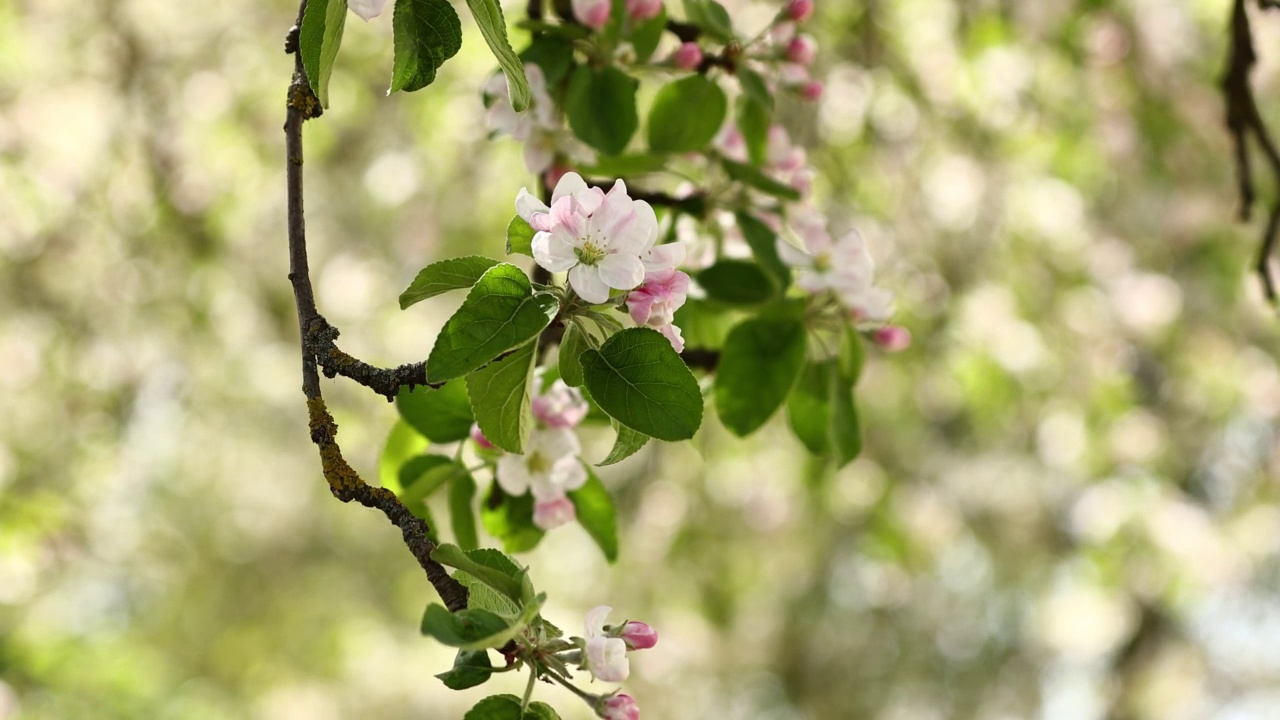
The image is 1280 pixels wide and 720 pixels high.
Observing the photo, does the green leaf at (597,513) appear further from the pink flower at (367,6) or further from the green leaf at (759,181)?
the pink flower at (367,6)

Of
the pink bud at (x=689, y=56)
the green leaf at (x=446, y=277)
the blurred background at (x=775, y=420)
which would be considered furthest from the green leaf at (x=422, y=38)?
the blurred background at (x=775, y=420)

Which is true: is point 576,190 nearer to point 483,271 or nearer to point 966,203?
point 483,271

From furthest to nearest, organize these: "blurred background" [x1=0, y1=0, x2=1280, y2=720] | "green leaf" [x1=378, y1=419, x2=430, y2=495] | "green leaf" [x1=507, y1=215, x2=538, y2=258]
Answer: "blurred background" [x1=0, y1=0, x2=1280, y2=720]
"green leaf" [x1=378, y1=419, x2=430, y2=495]
"green leaf" [x1=507, y1=215, x2=538, y2=258]

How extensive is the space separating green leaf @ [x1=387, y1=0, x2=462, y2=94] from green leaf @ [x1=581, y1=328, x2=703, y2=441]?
0.65ft

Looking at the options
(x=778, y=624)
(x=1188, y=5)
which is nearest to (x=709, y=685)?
(x=778, y=624)

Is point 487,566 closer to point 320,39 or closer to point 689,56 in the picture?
point 320,39

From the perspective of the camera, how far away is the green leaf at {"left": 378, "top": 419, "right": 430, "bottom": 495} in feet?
3.22

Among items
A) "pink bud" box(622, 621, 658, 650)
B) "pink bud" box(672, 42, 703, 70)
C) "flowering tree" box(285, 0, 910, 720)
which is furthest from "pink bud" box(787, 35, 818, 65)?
"pink bud" box(622, 621, 658, 650)

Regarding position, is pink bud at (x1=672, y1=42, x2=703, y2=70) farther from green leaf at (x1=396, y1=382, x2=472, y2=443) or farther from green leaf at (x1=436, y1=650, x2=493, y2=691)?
green leaf at (x1=436, y1=650, x2=493, y2=691)

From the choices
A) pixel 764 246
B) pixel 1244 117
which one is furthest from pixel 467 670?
pixel 1244 117

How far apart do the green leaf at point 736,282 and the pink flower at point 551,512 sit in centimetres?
25

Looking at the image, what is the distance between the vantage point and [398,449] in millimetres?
985

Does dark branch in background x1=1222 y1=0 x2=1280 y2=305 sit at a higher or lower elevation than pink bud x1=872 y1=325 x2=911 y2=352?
higher

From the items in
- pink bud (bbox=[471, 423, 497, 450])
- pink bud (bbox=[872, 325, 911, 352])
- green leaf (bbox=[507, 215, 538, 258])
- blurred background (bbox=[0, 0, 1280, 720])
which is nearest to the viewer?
green leaf (bbox=[507, 215, 538, 258])
